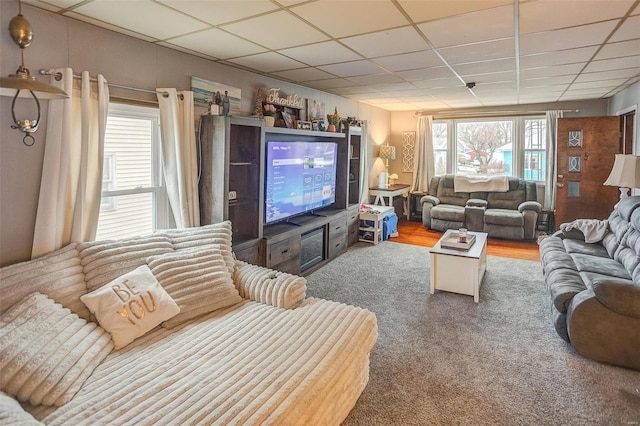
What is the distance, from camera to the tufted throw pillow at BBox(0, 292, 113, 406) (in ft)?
4.94

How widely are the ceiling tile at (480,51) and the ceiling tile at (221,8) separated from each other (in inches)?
64.4

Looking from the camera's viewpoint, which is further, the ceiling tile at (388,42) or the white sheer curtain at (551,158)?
the white sheer curtain at (551,158)

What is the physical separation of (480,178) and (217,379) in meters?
6.36

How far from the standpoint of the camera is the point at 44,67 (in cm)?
225

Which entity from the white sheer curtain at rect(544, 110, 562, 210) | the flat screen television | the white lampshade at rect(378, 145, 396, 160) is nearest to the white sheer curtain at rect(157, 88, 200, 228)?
the flat screen television

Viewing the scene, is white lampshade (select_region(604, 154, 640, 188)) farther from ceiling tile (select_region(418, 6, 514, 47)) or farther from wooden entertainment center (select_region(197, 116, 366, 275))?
wooden entertainment center (select_region(197, 116, 366, 275))

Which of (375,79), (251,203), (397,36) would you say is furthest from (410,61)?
(251,203)

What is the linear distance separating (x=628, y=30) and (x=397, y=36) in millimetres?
1617

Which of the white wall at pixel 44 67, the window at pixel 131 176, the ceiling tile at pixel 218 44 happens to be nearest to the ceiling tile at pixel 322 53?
the ceiling tile at pixel 218 44

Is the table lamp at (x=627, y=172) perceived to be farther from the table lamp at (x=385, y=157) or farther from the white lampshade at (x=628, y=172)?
the table lamp at (x=385, y=157)

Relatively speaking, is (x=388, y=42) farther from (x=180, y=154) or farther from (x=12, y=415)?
(x=12, y=415)

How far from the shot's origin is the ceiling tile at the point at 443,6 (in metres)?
2.14

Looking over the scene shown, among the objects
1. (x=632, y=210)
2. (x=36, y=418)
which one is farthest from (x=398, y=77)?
(x=36, y=418)

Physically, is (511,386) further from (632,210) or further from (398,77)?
(398,77)
